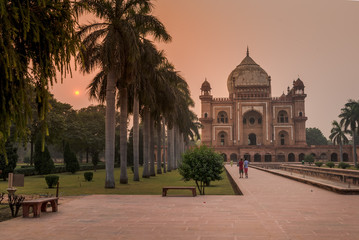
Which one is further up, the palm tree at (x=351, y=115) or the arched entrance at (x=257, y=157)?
the palm tree at (x=351, y=115)

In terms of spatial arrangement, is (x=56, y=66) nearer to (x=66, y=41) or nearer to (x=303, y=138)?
(x=66, y=41)

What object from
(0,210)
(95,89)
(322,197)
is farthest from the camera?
(95,89)

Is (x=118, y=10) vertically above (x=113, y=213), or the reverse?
(x=118, y=10)

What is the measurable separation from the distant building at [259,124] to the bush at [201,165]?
49562mm

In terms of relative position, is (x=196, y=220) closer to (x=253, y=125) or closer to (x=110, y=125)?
(x=110, y=125)

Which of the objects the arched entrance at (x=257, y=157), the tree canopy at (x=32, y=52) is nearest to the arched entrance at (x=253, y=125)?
the arched entrance at (x=257, y=157)

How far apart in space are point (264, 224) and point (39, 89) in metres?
5.13

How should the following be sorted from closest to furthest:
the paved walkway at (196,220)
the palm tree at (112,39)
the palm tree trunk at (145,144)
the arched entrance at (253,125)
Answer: the paved walkway at (196,220) → the palm tree at (112,39) → the palm tree trunk at (145,144) → the arched entrance at (253,125)

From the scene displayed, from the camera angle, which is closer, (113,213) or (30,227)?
(30,227)

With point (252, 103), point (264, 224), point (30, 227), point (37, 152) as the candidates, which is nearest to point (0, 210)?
point (30, 227)

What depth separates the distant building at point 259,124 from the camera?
64062 mm

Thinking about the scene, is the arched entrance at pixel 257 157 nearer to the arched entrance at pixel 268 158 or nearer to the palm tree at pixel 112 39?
the arched entrance at pixel 268 158

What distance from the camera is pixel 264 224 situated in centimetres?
773

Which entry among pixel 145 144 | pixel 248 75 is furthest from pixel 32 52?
pixel 248 75
